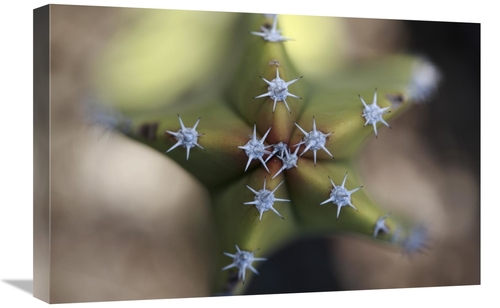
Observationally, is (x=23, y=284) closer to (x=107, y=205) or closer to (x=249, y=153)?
(x=107, y=205)

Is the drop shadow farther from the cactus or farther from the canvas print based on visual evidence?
the cactus

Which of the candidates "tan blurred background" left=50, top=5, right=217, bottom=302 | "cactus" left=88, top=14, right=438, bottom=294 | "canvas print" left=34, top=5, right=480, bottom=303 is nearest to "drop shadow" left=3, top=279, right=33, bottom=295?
"canvas print" left=34, top=5, right=480, bottom=303

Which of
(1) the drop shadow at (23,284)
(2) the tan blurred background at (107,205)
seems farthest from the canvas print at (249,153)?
(1) the drop shadow at (23,284)

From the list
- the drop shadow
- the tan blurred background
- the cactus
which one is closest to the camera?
the tan blurred background

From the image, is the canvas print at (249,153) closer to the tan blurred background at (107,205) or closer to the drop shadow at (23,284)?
the tan blurred background at (107,205)

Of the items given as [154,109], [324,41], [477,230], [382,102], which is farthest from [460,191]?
[154,109]

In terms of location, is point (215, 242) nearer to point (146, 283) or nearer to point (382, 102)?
point (146, 283)

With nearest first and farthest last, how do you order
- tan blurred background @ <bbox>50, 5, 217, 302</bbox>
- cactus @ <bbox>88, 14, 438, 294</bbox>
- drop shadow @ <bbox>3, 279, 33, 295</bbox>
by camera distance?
tan blurred background @ <bbox>50, 5, 217, 302</bbox> → cactus @ <bbox>88, 14, 438, 294</bbox> → drop shadow @ <bbox>3, 279, 33, 295</bbox>
